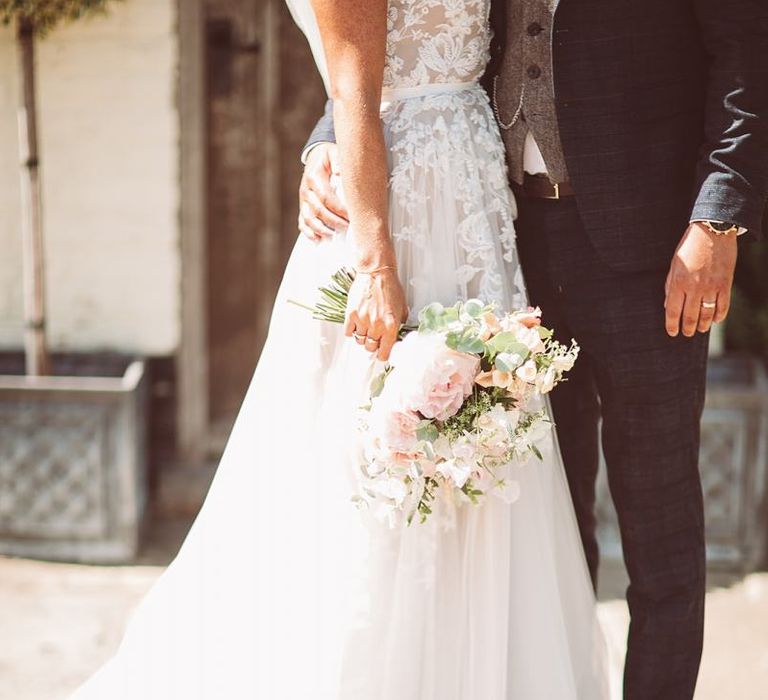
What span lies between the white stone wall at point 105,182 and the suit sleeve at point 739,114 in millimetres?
2571

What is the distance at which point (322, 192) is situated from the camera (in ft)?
7.45

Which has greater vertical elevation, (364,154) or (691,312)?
(364,154)

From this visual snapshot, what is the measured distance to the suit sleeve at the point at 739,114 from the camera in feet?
6.65

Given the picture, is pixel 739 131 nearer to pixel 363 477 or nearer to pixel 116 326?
pixel 363 477

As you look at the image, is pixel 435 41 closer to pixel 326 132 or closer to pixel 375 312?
pixel 326 132

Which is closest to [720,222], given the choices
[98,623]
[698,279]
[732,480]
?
[698,279]

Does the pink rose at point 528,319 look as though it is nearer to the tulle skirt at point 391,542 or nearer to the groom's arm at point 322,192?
the tulle skirt at point 391,542

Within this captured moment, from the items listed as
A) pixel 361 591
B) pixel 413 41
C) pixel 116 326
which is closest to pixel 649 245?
pixel 413 41

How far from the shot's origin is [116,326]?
433 centimetres

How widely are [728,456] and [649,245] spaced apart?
1805 millimetres

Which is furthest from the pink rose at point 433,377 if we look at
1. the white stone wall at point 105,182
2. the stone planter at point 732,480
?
the white stone wall at point 105,182

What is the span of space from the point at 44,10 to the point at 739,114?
8.00 ft

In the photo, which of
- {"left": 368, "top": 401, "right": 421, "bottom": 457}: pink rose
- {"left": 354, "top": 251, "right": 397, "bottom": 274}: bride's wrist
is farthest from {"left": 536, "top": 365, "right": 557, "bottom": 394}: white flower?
{"left": 354, "top": 251, "right": 397, "bottom": 274}: bride's wrist

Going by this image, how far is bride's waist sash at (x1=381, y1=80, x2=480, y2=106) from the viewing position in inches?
87.3
